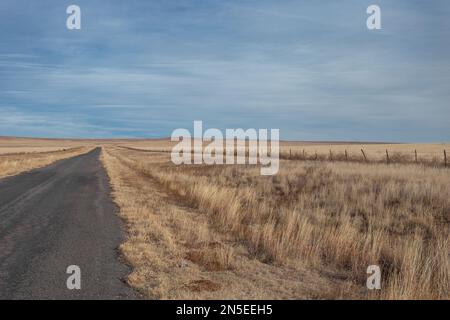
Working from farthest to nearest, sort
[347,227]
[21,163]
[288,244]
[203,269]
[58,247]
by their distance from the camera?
1. [21,163]
2. [347,227]
3. [288,244]
4. [58,247]
5. [203,269]

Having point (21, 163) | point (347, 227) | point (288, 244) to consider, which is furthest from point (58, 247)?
point (21, 163)

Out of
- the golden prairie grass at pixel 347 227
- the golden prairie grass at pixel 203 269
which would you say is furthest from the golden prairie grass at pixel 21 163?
the golden prairie grass at pixel 203 269

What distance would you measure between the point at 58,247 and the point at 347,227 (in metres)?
6.14

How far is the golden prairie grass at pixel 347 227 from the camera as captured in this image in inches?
280

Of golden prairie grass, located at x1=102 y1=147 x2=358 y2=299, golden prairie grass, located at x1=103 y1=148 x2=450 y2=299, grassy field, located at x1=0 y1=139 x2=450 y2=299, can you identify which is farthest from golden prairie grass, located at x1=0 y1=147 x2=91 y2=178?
golden prairie grass, located at x1=102 y1=147 x2=358 y2=299

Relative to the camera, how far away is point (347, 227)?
10.2 metres

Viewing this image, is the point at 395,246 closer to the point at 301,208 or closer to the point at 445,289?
the point at 445,289

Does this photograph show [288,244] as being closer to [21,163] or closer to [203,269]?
[203,269]

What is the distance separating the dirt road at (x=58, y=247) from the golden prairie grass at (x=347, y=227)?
183 centimetres

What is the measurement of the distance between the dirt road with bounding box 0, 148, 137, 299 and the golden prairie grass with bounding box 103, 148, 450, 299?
1832 millimetres

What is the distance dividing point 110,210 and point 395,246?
8412mm

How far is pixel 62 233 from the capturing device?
1030 centimetres

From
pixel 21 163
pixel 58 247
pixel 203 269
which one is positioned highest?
pixel 21 163
